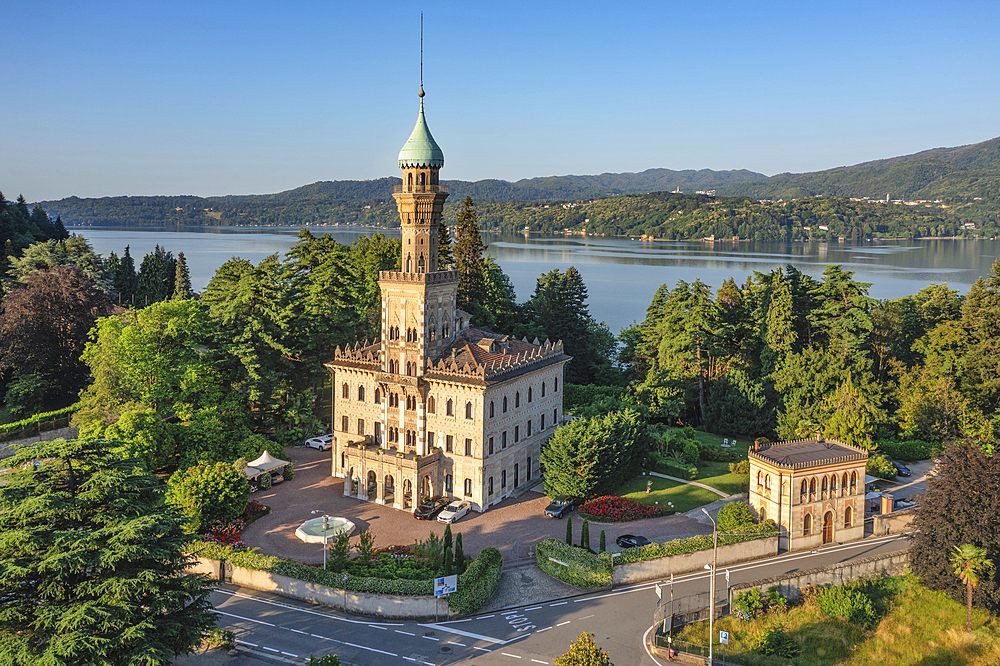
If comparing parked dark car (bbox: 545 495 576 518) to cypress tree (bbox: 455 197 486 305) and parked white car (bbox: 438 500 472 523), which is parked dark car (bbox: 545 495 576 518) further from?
cypress tree (bbox: 455 197 486 305)

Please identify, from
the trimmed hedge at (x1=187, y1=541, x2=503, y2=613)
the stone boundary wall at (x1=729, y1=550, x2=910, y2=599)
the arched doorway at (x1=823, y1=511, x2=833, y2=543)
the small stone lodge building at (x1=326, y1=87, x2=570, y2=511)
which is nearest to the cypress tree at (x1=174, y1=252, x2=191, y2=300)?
the small stone lodge building at (x1=326, y1=87, x2=570, y2=511)

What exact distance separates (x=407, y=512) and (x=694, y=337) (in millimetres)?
36764

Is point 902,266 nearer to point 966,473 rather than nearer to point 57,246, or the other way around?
point 966,473

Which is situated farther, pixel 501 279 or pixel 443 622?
pixel 501 279

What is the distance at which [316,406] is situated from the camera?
69312 mm

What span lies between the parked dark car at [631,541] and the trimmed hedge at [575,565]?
135 inches

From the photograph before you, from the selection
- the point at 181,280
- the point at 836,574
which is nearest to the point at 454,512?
the point at 836,574

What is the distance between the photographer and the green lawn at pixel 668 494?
53.2 m

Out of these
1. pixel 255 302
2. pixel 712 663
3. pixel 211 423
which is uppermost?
pixel 255 302

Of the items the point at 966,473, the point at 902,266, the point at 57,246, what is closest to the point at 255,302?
the point at 57,246

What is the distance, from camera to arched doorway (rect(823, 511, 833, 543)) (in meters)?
48.1

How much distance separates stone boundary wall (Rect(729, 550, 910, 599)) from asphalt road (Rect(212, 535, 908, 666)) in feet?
6.90

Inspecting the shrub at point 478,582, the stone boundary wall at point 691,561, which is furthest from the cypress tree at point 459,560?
the stone boundary wall at point 691,561

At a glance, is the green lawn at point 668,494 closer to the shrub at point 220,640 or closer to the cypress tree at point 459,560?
the cypress tree at point 459,560
